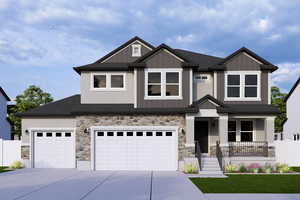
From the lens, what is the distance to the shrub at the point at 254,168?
16.3 metres

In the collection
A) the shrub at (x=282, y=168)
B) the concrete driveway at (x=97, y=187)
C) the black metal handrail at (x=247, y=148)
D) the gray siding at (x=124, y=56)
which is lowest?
the shrub at (x=282, y=168)

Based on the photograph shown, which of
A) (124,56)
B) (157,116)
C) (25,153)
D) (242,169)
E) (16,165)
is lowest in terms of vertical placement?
(16,165)

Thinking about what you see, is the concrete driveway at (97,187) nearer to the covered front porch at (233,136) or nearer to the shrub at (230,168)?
the shrub at (230,168)

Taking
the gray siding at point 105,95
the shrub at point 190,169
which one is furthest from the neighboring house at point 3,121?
the shrub at point 190,169

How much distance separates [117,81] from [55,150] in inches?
233

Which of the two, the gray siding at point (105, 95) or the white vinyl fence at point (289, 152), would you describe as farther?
the white vinyl fence at point (289, 152)

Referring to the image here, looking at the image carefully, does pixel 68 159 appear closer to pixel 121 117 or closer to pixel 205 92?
pixel 121 117

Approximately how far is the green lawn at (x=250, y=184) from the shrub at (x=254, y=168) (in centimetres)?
117

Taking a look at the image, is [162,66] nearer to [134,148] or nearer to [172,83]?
[172,83]

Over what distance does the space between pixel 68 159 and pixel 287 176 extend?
12770mm

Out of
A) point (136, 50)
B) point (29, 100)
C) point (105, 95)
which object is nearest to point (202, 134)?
point (105, 95)

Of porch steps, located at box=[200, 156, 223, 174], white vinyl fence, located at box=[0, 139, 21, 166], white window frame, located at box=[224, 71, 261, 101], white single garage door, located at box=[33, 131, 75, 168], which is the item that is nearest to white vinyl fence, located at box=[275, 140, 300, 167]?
white window frame, located at box=[224, 71, 261, 101]

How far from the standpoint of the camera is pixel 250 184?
12.6 meters

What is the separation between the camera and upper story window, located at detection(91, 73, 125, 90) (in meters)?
19.0
